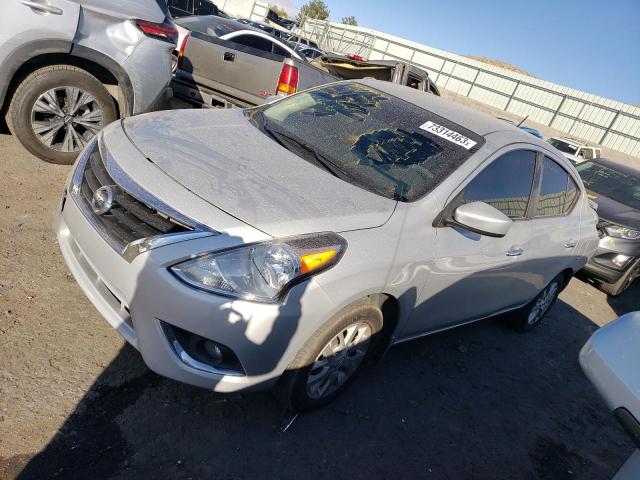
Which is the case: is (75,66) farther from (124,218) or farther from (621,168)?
(621,168)

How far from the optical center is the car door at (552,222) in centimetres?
343

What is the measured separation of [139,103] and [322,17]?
59.5m

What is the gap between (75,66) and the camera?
13.1 feet

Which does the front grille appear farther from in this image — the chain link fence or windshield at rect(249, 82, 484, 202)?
the chain link fence

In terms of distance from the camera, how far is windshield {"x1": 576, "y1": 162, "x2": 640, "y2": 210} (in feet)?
23.1

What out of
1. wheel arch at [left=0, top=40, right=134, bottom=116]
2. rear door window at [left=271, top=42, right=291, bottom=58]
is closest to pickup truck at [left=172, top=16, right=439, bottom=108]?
rear door window at [left=271, top=42, right=291, bottom=58]

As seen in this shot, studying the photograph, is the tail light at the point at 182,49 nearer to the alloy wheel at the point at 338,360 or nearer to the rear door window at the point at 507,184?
the rear door window at the point at 507,184

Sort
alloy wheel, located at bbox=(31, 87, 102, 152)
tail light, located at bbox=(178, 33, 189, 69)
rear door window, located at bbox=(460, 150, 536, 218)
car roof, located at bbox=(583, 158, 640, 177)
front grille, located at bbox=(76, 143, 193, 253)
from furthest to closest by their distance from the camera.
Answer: car roof, located at bbox=(583, 158, 640, 177) < tail light, located at bbox=(178, 33, 189, 69) < alloy wheel, located at bbox=(31, 87, 102, 152) < rear door window, located at bbox=(460, 150, 536, 218) < front grille, located at bbox=(76, 143, 193, 253)

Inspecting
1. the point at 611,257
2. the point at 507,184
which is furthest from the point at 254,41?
the point at 611,257

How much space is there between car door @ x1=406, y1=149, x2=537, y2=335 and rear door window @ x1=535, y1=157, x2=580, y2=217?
0.22 m

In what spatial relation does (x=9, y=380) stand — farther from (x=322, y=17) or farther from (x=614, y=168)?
(x=322, y=17)

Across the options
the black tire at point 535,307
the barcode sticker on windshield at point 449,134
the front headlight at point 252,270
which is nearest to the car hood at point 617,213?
the black tire at point 535,307

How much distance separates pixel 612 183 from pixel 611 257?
223 cm

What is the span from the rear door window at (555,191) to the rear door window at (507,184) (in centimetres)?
23
